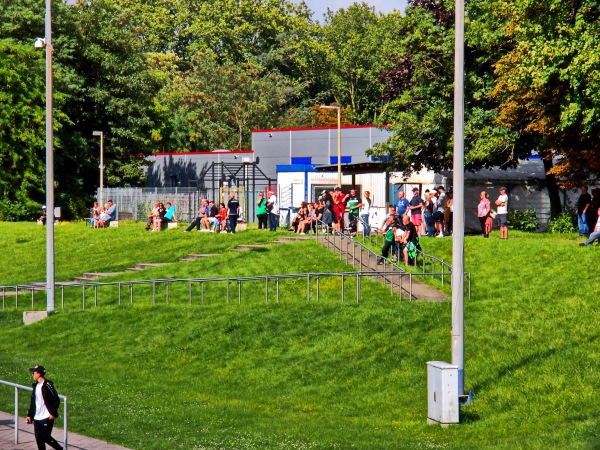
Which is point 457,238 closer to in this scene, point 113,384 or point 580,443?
point 580,443

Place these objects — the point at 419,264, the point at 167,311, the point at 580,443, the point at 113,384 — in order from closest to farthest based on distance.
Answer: the point at 580,443 → the point at 113,384 → the point at 167,311 → the point at 419,264

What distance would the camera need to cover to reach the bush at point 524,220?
4225 centimetres

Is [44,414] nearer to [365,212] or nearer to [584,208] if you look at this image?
[584,208]

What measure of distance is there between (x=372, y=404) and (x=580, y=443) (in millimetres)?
5437

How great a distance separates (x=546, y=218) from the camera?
1758 inches

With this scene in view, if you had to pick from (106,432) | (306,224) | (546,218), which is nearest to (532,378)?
(106,432)

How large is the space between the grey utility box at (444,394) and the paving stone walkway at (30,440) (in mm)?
4824

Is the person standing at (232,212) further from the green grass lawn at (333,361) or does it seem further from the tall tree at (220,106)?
the tall tree at (220,106)

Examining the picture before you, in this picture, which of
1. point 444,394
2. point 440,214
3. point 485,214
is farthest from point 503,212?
point 444,394

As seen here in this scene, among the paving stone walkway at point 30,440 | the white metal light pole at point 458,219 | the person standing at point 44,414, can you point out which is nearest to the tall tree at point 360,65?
the white metal light pole at point 458,219

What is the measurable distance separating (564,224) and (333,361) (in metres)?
18.8

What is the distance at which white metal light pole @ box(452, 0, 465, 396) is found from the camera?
1789cm

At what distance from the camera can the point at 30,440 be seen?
16672mm

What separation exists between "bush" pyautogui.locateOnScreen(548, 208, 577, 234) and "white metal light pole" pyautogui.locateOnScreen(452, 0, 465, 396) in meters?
21.6
